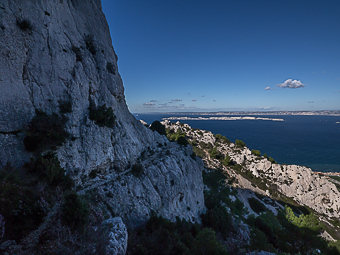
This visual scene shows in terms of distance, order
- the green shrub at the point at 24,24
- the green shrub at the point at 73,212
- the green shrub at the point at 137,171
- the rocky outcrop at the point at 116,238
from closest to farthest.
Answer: the rocky outcrop at the point at 116,238, the green shrub at the point at 73,212, the green shrub at the point at 24,24, the green shrub at the point at 137,171

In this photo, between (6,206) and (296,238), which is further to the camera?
(296,238)

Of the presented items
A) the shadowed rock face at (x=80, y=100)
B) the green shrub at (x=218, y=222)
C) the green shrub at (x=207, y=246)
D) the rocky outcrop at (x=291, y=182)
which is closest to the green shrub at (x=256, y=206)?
the rocky outcrop at (x=291, y=182)

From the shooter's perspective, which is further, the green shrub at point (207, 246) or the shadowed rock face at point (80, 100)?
the shadowed rock face at point (80, 100)

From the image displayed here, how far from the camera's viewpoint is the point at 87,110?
18953mm

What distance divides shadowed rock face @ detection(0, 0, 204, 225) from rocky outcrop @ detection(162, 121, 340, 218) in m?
48.0

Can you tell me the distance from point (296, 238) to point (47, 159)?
32.2 m

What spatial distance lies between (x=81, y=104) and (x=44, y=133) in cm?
590

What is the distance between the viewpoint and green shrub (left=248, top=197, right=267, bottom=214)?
50.2 m

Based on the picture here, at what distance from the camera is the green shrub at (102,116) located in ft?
62.2

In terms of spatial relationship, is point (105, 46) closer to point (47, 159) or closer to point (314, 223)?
point (47, 159)

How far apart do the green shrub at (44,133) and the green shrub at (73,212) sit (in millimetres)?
7957

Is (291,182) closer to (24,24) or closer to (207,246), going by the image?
(207,246)

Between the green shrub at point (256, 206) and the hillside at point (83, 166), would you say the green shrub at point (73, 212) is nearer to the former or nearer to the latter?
the hillside at point (83, 166)

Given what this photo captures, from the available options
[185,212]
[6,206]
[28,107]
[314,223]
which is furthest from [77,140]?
[314,223]
